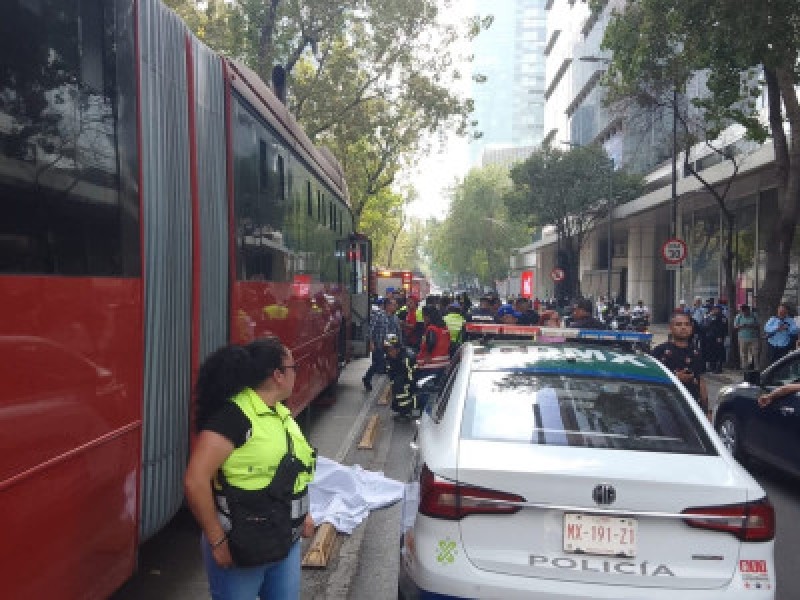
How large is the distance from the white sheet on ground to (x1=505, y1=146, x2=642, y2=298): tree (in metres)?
31.5

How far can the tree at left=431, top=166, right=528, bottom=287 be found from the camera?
222 ft

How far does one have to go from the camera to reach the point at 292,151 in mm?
8242

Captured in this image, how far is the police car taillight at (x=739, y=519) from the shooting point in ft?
11.4

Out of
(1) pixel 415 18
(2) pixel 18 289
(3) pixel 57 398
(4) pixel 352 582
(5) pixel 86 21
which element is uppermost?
(1) pixel 415 18

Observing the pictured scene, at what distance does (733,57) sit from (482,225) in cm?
5575

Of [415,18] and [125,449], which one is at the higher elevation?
[415,18]

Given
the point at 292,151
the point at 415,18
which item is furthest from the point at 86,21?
the point at 415,18

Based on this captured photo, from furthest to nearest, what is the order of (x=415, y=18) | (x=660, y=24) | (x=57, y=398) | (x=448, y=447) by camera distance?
(x=415, y=18) → (x=660, y=24) → (x=448, y=447) → (x=57, y=398)

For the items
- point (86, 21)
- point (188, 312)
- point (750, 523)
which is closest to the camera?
point (86, 21)

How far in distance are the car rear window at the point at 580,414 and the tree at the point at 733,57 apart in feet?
28.7

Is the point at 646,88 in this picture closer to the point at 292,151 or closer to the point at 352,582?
the point at 292,151

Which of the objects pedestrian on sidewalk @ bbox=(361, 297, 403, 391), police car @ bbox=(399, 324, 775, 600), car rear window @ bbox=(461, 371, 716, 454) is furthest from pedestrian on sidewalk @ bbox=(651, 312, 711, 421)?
pedestrian on sidewalk @ bbox=(361, 297, 403, 391)

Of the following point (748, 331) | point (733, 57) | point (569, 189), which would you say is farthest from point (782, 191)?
point (569, 189)

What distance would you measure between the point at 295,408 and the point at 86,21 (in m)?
5.46
